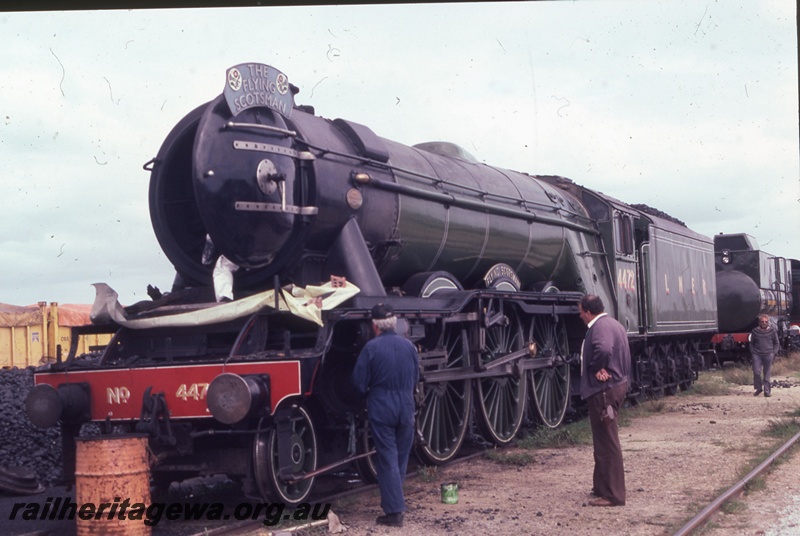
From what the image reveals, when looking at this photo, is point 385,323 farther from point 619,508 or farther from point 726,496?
point 726,496

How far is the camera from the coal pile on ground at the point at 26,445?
8359mm

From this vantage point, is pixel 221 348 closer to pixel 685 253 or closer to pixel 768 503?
pixel 768 503

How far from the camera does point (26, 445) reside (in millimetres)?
8797

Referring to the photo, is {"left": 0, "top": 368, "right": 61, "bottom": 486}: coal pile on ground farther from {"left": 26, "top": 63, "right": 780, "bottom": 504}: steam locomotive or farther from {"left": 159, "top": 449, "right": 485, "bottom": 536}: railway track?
{"left": 159, "top": 449, "right": 485, "bottom": 536}: railway track

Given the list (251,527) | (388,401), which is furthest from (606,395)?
(251,527)

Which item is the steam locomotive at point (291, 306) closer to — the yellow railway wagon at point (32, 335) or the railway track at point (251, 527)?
the railway track at point (251, 527)

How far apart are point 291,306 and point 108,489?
1.69 meters

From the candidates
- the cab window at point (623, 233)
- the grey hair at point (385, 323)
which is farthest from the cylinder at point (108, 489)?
the cab window at point (623, 233)

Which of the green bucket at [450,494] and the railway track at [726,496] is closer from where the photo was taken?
the railway track at [726,496]

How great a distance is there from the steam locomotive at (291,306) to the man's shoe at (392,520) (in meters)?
0.59

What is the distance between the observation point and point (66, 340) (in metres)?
16.5

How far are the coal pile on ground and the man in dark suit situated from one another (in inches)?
184

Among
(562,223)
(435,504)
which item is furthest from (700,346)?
(435,504)

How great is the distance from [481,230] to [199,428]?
13.0 feet
